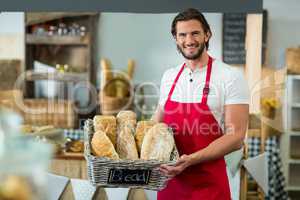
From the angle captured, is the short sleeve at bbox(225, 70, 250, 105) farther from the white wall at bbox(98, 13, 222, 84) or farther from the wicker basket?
the white wall at bbox(98, 13, 222, 84)

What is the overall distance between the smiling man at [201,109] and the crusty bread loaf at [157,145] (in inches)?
5.9

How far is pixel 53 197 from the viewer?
1392 millimetres

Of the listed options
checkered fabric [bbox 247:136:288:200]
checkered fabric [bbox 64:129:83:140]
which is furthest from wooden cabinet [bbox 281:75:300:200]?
checkered fabric [bbox 64:129:83:140]

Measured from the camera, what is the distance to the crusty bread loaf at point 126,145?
1327 mm

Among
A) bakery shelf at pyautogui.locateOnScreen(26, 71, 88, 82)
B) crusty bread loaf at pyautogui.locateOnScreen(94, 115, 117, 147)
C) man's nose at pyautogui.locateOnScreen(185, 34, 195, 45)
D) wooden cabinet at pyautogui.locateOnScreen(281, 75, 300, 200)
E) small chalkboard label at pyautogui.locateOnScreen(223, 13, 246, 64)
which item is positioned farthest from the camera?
wooden cabinet at pyautogui.locateOnScreen(281, 75, 300, 200)

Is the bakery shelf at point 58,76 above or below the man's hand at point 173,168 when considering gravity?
above

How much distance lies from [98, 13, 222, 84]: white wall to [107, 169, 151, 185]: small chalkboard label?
749mm

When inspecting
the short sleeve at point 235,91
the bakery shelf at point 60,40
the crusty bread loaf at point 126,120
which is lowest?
the crusty bread loaf at point 126,120

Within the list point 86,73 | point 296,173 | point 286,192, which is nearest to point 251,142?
point 286,192

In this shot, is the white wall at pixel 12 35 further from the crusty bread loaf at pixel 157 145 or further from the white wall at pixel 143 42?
the crusty bread loaf at pixel 157 145

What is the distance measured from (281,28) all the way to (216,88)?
1612 mm

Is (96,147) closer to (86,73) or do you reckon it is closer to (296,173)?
(86,73)

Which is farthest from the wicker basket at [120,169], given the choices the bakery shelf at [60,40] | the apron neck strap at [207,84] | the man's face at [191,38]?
the bakery shelf at [60,40]

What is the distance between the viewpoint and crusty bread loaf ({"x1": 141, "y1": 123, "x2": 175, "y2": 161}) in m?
1.30
